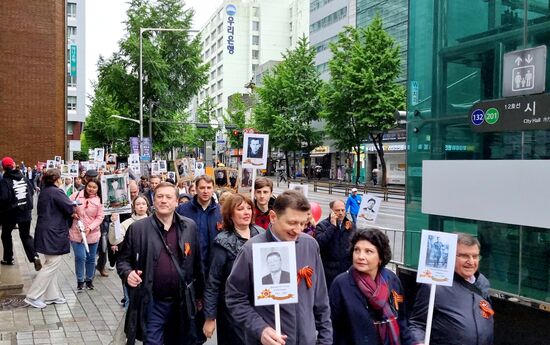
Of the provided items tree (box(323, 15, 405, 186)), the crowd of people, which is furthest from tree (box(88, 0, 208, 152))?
the crowd of people

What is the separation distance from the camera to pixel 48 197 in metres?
7.61

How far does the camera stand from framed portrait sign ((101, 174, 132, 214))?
25.5ft

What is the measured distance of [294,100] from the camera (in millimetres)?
50500

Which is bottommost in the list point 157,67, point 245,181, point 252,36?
point 245,181

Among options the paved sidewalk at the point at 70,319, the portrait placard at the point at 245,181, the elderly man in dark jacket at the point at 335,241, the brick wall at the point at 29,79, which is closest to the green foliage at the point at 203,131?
the brick wall at the point at 29,79

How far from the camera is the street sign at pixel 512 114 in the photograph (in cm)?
516

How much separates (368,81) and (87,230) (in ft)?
101

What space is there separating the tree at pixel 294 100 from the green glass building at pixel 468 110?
43.3 meters

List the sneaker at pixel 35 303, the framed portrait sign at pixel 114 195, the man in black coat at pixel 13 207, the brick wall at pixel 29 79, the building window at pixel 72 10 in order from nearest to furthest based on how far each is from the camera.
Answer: the sneaker at pixel 35 303 → the framed portrait sign at pixel 114 195 → the man in black coat at pixel 13 207 → the brick wall at pixel 29 79 → the building window at pixel 72 10

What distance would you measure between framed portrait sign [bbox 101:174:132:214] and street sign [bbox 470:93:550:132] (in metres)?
4.66

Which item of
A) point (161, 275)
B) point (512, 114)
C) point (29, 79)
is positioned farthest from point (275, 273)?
point (29, 79)

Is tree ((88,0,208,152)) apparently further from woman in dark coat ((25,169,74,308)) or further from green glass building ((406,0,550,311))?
green glass building ((406,0,550,311))

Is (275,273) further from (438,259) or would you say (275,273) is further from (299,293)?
(438,259)

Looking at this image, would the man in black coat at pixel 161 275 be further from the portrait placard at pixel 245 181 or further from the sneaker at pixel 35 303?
the portrait placard at pixel 245 181
